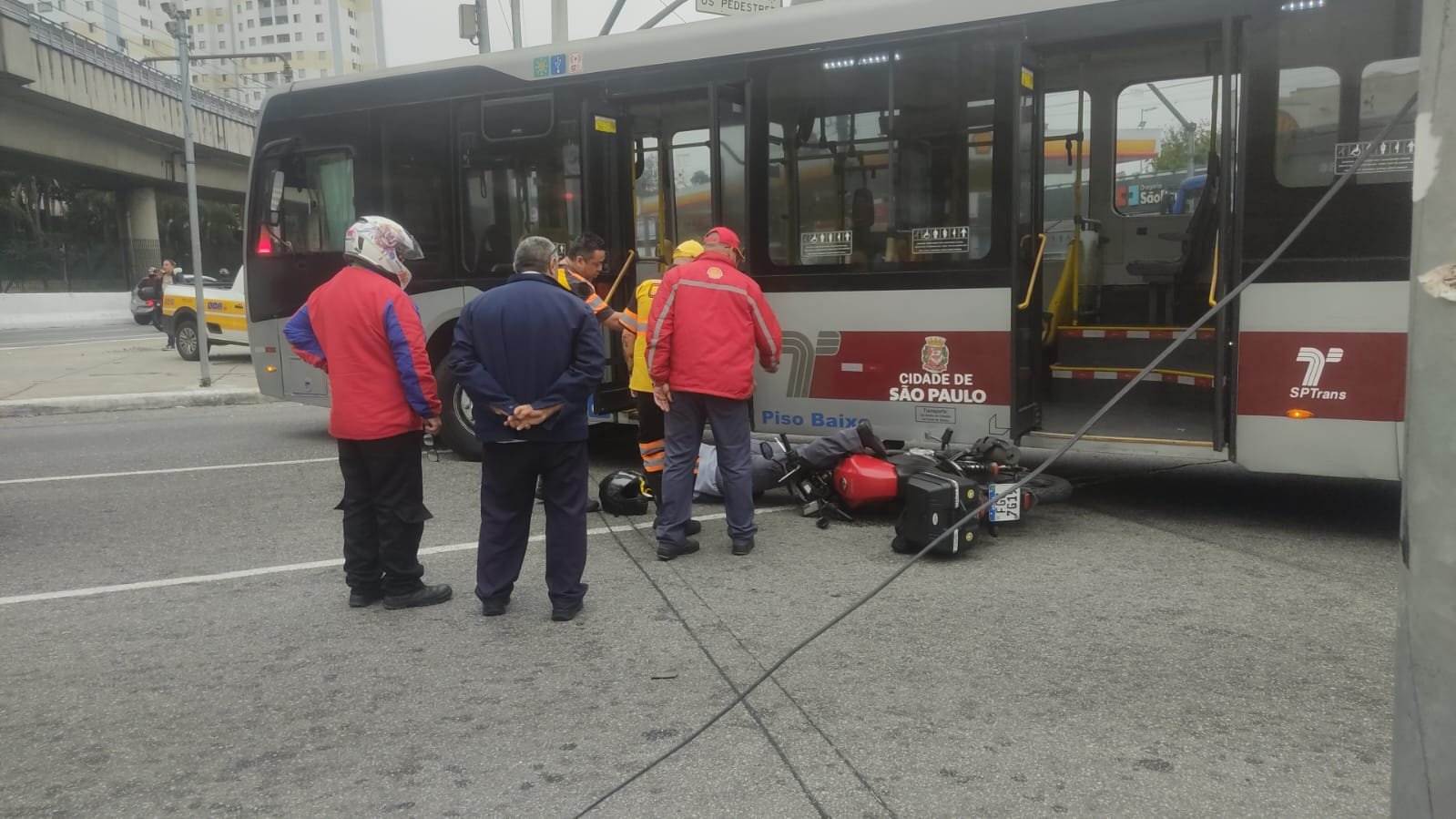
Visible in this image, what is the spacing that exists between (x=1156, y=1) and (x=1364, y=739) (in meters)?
4.15

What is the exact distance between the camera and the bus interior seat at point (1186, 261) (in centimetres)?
766

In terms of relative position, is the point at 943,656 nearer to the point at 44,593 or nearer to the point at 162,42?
the point at 44,593

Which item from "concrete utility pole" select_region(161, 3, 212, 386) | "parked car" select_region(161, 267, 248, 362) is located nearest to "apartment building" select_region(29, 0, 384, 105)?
"parked car" select_region(161, 267, 248, 362)

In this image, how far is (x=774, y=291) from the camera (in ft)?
23.9

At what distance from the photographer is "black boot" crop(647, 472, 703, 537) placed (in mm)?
6027

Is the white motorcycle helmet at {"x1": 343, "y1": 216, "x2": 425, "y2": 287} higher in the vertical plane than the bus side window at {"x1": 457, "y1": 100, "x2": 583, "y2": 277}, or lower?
lower

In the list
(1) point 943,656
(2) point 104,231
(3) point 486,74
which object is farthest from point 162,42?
(1) point 943,656

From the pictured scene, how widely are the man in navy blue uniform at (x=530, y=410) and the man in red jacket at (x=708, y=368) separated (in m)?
1.01

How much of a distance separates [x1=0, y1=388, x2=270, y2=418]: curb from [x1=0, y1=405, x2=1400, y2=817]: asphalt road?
754cm

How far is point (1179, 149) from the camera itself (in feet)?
27.3

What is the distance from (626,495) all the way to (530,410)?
7.77 ft

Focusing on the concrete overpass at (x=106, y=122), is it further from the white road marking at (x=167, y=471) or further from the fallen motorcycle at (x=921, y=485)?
the fallen motorcycle at (x=921, y=485)

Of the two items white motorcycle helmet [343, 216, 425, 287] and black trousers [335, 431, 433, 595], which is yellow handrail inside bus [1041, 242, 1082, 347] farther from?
black trousers [335, 431, 433, 595]

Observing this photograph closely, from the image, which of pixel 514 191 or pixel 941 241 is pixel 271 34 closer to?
pixel 514 191
